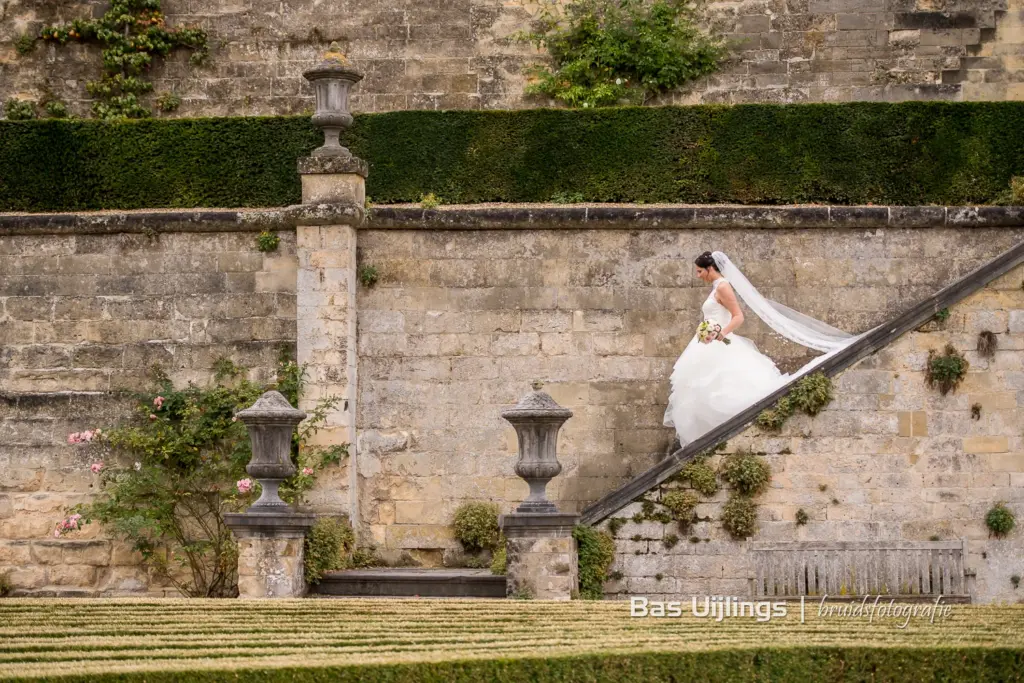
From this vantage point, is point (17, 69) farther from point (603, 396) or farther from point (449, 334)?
point (603, 396)

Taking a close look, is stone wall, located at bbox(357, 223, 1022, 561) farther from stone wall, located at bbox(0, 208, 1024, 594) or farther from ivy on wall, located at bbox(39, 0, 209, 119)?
ivy on wall, located at bbox(39, 0, 209, 119)

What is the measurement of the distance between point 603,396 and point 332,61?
3679 mm

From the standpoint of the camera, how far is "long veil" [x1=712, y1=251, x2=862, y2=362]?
13.2 metres

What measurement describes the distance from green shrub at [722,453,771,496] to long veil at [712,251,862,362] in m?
1.74

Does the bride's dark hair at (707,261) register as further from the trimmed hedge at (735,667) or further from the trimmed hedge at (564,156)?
Answer: the trimmed hedge at (735,667)

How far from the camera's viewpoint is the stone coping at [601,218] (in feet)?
44.4

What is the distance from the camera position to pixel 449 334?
538 inches

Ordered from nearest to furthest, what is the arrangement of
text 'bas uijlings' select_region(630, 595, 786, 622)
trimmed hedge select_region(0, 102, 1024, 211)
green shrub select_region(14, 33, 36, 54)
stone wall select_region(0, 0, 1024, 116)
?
1. text 'bas uijlings' select_region(630, 595, 786, 622)
2. trimmed hedge select_region(0, 102, 1024, 211)
3. stone wall select_region(0, 0, 1024, 116)
4. green shrub select_region(14, 33, 36, 54)

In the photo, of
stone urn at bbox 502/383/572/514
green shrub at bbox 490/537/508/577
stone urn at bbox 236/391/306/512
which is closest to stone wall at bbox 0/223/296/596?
stone urn at bbox 236/391/306/512

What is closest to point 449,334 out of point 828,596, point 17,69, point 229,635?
point 828,596

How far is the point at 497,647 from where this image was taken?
309 inches

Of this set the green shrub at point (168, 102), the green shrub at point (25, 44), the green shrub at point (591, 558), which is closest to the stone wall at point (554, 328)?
the green shrub at point (591, 558)

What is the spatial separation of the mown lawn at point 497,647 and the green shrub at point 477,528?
394cm

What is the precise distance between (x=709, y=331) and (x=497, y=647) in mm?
5592
